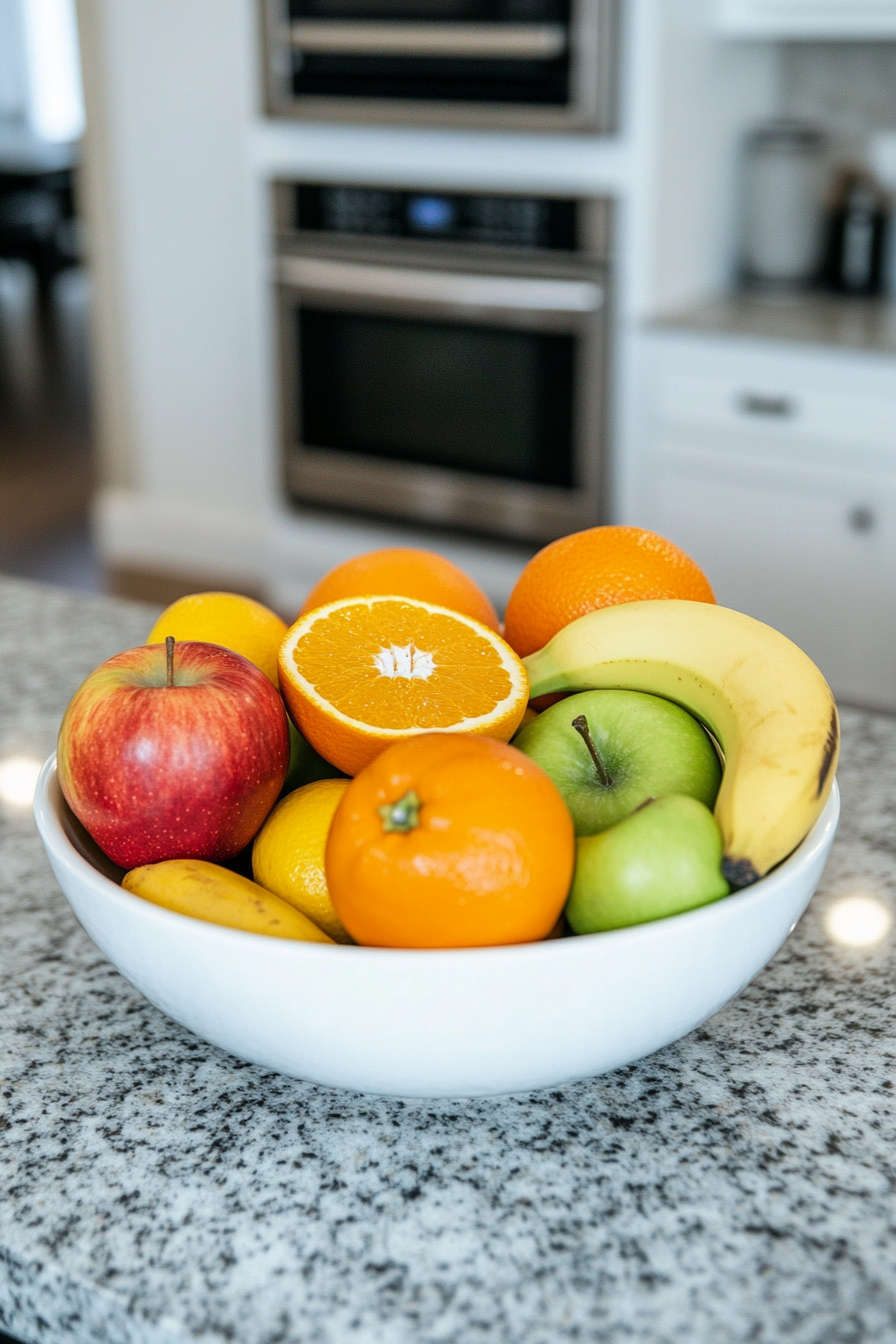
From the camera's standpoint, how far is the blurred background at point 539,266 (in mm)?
2463

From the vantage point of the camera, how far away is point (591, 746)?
2.01 feet

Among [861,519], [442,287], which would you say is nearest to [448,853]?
[861,519]

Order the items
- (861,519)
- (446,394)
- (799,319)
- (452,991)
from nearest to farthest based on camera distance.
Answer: (452,991) → (861,519) → (799,319) → (446,394)

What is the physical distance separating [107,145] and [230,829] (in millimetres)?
3335

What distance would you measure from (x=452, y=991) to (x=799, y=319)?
7.52 ft

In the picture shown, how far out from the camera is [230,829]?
2.02 ft

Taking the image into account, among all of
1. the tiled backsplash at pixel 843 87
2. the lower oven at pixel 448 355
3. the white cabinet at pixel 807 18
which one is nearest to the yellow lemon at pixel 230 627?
the lower oven at pixel 448 355

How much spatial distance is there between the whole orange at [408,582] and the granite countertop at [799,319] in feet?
5.71

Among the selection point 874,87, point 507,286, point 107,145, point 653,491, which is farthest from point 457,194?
point 107,145

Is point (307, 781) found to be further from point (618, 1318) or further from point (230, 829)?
point (618, 1318)

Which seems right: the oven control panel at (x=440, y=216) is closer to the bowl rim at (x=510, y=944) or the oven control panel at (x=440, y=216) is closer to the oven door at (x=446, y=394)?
the oven door at (x=446, y=394)

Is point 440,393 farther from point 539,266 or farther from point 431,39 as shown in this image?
point 431,39

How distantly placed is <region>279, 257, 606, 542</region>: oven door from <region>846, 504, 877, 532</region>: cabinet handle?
519 mm

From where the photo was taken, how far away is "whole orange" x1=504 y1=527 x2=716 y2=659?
0.74 m
